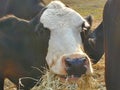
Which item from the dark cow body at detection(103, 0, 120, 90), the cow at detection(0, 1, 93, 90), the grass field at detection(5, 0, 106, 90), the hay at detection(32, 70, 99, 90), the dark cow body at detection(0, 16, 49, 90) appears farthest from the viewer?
the grass field at detection(5, 0, 106, 90)

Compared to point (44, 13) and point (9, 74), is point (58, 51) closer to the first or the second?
point (44, 13)

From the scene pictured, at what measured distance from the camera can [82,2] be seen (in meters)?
20.3

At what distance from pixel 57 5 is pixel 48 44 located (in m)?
0.51

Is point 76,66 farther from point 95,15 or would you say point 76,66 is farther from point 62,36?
point 95,15

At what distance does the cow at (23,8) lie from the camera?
587 cm

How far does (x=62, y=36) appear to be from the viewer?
4.64 m

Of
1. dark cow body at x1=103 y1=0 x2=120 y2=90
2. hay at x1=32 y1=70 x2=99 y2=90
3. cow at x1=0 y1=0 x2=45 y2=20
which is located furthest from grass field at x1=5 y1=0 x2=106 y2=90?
dark cow body at x1=103 y1=0 x2=120 y2=90

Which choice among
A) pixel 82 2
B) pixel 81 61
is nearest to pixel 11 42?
pixel 81 61

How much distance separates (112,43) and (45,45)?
1481 mm

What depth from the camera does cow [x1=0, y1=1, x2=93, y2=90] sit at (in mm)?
4434

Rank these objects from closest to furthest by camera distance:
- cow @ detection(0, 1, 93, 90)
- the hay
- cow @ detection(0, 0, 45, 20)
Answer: cow @ detection(0, 1, 93, 90) → the hay → cow @ detection(0, 0, 45, 20)

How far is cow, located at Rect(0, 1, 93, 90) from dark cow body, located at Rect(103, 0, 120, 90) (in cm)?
63

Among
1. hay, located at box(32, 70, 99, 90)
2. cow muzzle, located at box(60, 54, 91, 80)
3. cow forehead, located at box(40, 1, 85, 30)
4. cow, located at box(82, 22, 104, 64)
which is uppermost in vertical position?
cow forehead, located at box(40, 1, 85, 30)

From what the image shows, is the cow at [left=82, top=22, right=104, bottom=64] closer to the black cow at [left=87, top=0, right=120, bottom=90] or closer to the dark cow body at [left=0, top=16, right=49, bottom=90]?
the dark cow body at [left=0, top=16, right=49, bottom=90]
